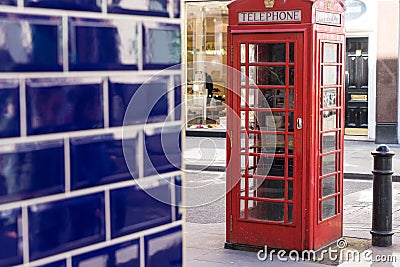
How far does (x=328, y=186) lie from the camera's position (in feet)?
23.6

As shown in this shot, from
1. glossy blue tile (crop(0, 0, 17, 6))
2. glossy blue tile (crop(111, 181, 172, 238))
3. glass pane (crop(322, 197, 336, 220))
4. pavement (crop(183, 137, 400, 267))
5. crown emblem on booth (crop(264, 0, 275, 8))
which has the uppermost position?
crown emblem on booth (crop(264, 0, 275, 8))

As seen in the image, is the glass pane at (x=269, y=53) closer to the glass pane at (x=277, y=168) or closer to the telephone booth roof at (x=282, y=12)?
the telephone booth roof at (x=282, y=12)

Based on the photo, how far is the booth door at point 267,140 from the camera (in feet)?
21.9

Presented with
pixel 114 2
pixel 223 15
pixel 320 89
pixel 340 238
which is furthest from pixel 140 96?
pixel 223 15

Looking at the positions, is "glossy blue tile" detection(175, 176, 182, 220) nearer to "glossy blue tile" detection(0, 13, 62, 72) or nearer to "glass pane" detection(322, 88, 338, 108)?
"glossy blue tile" detection(0, 13, 62, 72)

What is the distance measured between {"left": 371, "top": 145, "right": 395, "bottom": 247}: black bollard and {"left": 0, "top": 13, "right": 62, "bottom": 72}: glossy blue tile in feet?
19.0

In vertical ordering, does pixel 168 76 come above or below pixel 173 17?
below

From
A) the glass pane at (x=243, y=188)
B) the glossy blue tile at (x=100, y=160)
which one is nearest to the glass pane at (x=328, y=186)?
the glass pane at (x=243, y=188)

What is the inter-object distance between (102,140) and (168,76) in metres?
0.35

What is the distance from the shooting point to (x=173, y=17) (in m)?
2.30

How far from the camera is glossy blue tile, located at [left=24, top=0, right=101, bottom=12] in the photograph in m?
1.82

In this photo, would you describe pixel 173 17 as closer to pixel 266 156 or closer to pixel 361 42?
pixel 266 156

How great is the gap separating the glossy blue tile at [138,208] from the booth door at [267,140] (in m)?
4.50

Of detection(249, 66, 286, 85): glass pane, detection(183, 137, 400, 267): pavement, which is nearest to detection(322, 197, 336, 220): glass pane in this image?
detection(183, 137, 400, 267): pavement
